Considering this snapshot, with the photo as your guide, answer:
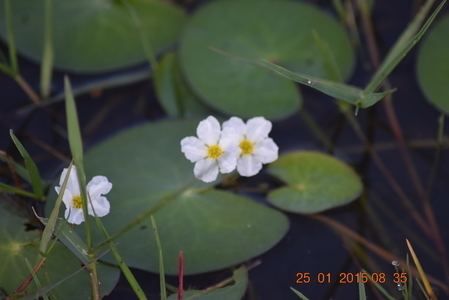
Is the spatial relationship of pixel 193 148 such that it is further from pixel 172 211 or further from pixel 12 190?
pixel 12 190

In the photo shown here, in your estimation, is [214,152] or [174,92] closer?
[214,152]

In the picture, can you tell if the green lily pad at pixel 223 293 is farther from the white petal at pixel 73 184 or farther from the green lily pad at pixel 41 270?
the white petal at pixel 73 184

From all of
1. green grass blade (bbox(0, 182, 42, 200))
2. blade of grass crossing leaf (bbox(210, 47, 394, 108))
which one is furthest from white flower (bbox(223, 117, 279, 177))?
green grass blade (bbox(0, 182, 42, 200))

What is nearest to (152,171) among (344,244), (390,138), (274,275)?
(274,275)

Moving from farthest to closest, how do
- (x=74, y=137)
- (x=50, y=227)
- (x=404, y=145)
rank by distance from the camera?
(x=404, y=145) < (x=74, y=137) < (x=50, y=227)

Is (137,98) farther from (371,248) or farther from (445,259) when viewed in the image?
(445,259)

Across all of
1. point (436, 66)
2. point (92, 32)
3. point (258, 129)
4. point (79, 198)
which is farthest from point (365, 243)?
point (92, 32)

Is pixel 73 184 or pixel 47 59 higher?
pixel 47 59
